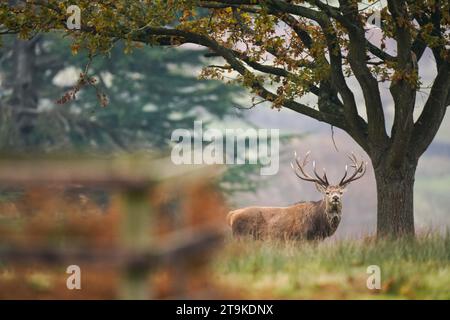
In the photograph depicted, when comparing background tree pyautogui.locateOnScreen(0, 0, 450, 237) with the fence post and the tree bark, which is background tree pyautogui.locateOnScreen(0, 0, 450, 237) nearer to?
the fence post

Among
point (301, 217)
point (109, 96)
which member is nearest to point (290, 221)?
point (301, 217)

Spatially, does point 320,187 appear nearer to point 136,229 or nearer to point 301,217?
point 301,217

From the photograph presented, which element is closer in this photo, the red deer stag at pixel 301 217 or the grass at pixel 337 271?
the grass at pixel 337 271

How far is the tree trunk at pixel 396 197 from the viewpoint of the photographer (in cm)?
1367

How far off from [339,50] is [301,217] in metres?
3.12

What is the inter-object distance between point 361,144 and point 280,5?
9.39 ft

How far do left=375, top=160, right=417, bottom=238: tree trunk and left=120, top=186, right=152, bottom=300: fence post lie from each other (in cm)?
1030

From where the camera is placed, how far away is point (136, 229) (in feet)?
12.1

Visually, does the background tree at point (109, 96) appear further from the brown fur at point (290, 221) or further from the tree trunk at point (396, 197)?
the tree trunk at point (396, 197)

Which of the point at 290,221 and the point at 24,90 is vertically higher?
the point at 24,90

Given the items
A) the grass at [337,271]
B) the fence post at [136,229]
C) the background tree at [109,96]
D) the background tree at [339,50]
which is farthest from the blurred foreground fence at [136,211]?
the background tree at [109,96]

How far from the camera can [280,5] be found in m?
13.0

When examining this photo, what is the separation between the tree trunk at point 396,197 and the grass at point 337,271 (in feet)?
6.71
